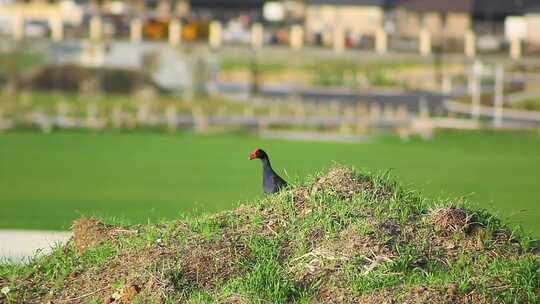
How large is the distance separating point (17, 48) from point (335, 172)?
4312cm

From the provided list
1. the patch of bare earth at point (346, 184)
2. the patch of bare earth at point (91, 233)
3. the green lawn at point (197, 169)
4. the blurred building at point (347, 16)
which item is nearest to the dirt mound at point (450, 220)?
the patch of bare earth at point (346, 184)

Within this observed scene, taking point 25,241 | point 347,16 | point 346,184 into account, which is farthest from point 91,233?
point 347,16

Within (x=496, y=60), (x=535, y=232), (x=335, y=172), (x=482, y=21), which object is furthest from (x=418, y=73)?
(x=335, y=172)

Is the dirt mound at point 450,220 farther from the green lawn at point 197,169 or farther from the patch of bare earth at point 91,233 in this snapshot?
the green lawn at point 197,169

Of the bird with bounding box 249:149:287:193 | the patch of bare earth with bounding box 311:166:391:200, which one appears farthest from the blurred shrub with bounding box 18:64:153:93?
the patch of bare earth with bounding box 311:166:391:200

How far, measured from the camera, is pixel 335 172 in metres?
10.9

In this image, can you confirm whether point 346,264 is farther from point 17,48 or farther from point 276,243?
point 17,48

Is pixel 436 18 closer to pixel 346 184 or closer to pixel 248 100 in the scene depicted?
pixel 248 100

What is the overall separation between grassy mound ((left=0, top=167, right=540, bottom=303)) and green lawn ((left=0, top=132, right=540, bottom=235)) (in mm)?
5619

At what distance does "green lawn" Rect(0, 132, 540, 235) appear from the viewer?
20.9 m

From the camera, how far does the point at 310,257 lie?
9.96 metres

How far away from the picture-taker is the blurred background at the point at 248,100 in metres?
24.9

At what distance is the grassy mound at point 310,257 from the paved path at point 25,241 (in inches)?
123

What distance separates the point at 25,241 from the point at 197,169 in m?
12.8
